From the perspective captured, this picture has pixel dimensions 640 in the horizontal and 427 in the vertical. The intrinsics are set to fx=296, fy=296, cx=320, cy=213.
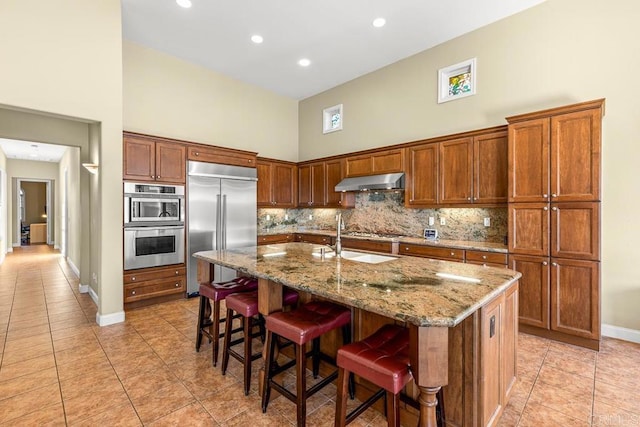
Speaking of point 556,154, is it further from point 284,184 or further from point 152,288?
point 152,288

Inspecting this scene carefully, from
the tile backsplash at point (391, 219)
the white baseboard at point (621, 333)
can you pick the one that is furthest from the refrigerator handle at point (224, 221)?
the white baseboard at point (621, 333)

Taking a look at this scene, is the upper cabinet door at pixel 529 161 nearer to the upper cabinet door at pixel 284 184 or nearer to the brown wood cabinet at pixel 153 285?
the upper cabinet door at pixel 284 184

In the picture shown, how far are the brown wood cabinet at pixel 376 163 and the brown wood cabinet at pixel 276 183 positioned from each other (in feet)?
4.63

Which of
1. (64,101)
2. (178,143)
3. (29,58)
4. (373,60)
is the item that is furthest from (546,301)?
(29,58)

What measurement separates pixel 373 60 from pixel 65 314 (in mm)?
5933

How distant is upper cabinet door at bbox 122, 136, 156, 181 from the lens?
4.05 m

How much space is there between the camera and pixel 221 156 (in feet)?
16.5

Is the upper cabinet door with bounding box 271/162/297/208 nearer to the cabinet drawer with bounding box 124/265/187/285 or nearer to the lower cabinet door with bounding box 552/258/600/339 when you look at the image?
the cabinet drawer with bounding box 124/265/187/285

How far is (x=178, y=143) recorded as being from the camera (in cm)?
453

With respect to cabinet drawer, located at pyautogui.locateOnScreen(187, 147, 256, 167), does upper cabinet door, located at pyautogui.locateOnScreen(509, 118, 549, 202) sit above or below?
below

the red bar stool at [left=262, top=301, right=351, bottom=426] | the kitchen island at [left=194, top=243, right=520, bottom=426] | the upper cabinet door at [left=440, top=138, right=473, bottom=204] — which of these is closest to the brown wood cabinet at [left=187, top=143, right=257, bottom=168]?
the kitchen island at [left=194, top=243, right=520, bottom=426]

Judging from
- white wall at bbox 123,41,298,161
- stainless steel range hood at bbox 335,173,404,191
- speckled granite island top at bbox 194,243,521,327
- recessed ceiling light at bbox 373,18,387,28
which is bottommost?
speckled granite island top at bbox 194,243,521,327

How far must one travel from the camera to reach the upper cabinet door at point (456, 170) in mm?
4004

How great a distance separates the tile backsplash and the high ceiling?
2.37 m
